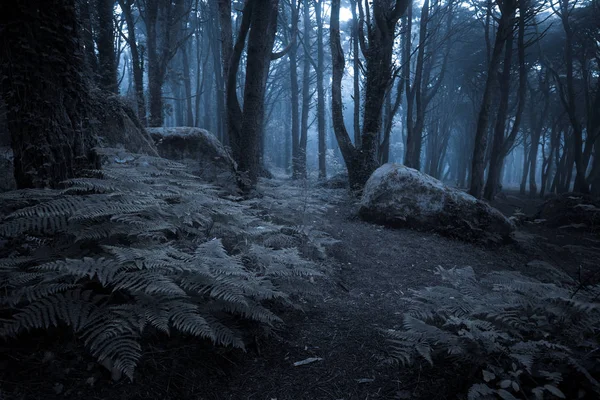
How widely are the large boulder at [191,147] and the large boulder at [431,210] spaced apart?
13.4 feet

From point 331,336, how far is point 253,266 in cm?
104

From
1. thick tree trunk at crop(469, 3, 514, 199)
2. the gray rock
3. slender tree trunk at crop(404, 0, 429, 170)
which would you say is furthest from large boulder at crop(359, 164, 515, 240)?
slender tree trunk at crop(404, 0, 429, 170)

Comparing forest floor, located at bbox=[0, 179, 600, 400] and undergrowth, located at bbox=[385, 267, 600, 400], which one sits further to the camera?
forest floor, located at bbox=[0, 179, 600, 400]

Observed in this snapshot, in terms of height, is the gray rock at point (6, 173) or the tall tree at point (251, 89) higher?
the tall tree at point (251, 89)

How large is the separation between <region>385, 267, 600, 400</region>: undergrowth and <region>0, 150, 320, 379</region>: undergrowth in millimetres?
1165

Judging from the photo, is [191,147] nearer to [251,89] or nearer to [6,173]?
[251,89]

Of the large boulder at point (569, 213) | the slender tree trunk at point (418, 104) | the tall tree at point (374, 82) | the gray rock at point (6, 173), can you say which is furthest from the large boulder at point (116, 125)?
the large boulder at point (569, 213)

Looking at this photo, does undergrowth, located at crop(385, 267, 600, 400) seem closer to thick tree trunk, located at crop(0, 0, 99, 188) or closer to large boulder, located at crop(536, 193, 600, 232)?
thick tree trunk, located at crop(0, 0, 99, 188)

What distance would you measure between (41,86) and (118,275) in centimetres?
206

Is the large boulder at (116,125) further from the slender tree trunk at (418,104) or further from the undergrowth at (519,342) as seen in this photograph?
the slender tree trunk at (418,104)

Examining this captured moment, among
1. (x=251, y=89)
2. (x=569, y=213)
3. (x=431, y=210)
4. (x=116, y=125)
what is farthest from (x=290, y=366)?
(x=569, y=213)

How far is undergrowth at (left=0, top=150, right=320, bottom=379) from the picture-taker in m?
1.81

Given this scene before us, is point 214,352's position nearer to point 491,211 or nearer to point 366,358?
A: point 366,358

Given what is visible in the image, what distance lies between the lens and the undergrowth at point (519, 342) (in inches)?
63.7
